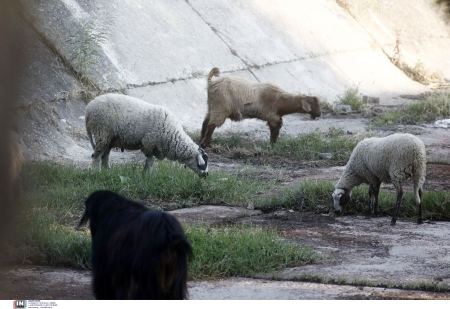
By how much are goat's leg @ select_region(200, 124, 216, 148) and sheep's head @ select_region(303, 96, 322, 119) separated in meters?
0.96

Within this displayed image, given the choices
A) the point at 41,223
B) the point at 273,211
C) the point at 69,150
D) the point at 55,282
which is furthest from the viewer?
the point at 69,150

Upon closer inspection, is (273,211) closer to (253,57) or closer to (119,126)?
(119,126)

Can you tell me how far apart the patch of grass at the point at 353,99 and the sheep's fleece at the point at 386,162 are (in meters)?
1.73

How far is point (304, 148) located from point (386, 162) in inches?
38.8

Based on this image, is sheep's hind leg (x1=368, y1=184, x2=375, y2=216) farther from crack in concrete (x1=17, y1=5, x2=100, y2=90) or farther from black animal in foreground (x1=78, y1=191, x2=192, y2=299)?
black animal in foreground (x1=78, y1=191, x2=192, y2=299)

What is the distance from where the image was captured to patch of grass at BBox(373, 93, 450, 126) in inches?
337

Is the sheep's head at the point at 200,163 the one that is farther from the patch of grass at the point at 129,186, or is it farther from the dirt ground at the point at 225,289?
the dirt ground at the point at 225,289

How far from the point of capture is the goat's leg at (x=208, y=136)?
340 inches

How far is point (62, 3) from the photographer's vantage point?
850cm

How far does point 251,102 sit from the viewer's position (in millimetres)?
9836

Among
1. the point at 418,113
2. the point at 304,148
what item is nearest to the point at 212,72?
the point at 304,148

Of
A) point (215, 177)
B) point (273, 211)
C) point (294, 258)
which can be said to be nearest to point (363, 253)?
point (294, 258)

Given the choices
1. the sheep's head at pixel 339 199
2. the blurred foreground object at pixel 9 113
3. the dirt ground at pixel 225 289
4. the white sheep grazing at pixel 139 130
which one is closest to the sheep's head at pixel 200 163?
the white sheep grazing at pixel 139 130
